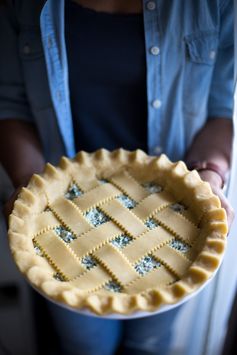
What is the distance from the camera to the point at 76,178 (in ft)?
2.92

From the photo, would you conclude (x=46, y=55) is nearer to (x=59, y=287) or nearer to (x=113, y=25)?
(x=113, y=25)

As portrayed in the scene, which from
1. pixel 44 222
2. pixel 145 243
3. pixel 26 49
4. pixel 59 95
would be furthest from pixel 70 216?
pixel 26 49

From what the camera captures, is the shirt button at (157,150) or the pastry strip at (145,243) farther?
the shirt button at (157,150)

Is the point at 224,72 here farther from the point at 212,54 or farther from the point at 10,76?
the point at 10,76

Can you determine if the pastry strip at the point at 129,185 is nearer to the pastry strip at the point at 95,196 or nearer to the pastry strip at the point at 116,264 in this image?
the pastry strip at the point at 95,196

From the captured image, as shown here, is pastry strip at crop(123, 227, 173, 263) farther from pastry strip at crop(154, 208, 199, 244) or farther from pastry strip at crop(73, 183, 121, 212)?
pastry strip at crop(73, 183, 121, 212)

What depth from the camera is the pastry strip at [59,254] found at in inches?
29.0

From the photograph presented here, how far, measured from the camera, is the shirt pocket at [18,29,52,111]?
0.88 metres

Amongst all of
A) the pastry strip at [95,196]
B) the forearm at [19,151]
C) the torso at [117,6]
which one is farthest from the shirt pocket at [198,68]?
the forearm at [19,151]

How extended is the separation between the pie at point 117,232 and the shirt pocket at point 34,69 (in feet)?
0.51

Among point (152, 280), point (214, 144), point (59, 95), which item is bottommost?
point (152, 280)

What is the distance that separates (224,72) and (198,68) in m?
0.06

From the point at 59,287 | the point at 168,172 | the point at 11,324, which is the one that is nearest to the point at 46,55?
the point at 168,172

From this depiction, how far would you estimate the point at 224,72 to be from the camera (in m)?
0.88
